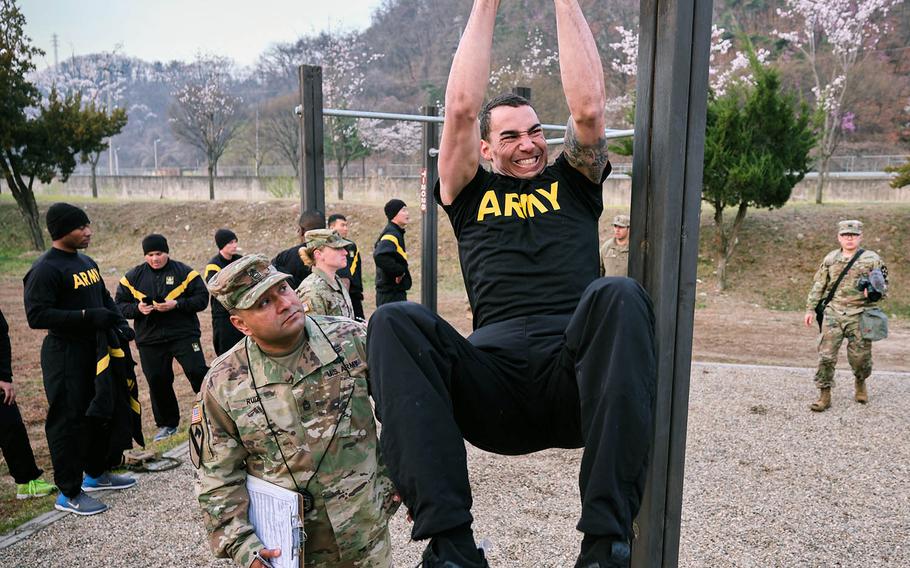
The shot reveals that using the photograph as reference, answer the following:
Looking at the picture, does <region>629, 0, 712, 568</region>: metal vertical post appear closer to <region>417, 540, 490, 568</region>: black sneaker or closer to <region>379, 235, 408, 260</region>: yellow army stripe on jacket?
<region>417, 540, 490, 568</region>: black sneaker

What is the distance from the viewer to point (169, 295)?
20.9 feet

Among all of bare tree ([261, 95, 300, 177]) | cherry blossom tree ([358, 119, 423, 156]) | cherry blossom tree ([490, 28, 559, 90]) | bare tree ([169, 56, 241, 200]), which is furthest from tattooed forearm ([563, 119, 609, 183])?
cherry blossom tree ([358, 119, 423, 156])

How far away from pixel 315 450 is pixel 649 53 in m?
1.78

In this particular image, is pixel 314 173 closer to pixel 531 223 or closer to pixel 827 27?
pixel 531 223

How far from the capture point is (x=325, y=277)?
5.07 metres

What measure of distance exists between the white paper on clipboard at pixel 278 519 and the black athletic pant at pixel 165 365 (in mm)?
4141

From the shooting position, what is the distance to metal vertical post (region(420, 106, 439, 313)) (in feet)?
25.2

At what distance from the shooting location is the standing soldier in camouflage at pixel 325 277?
4.88m

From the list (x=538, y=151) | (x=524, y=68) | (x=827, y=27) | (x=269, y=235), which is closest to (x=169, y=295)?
(x=538, y=151)

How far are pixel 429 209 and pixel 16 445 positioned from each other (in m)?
4.52

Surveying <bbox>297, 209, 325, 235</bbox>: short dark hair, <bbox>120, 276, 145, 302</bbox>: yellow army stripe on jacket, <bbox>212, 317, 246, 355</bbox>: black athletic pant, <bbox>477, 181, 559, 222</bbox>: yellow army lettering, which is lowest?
<bbox>212, 317, 246, 355</bbox>: black athletic pant

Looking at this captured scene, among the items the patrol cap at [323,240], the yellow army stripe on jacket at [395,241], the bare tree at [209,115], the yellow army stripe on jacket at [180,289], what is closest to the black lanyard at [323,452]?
the patrol cap at [323,240]

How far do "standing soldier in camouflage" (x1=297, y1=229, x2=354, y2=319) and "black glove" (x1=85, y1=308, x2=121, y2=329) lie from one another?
4.29 feet

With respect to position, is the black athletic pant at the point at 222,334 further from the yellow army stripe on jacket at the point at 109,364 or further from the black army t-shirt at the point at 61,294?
the black army t-shirt at the point at 61,294
